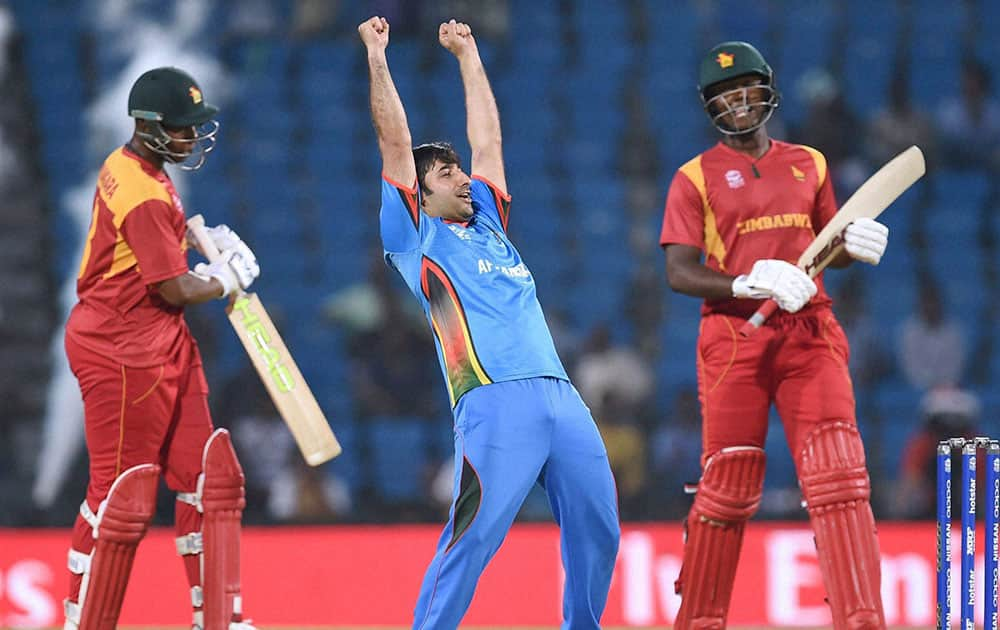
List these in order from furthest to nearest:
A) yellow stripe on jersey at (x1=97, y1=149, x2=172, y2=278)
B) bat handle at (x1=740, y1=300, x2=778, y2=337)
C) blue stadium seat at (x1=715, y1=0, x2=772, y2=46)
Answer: blue stadium seat at (x1=715, y1=0, x2=772, y2=46)
yellow stripe on jersey at (x1=97, y1=149, x2=172, y2=278)
bat handle at (x1=740, y1=300, x2=778, y2=337)

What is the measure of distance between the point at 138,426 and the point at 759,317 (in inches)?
69.5

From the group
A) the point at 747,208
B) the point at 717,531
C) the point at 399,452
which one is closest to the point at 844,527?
the point at 717,531

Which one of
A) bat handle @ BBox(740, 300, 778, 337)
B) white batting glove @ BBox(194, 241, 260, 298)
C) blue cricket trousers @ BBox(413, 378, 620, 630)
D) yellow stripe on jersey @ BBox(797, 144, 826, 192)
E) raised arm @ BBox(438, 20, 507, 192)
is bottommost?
blue cricket trousers @ BBox(413, 378, 620, 630)

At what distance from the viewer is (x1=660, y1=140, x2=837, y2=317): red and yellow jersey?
452 centimetres

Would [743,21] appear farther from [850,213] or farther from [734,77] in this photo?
[850,213]

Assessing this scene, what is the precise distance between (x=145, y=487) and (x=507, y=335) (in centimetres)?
124

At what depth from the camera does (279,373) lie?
4660 mm

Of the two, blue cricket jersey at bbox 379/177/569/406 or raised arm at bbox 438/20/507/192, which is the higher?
raised arm at bbox 438/20/507/192

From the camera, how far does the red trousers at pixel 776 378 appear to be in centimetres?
441

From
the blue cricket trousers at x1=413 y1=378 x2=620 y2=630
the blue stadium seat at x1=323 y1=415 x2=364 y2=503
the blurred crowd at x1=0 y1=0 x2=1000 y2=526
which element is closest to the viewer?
the blue cricket trousers at x1=413 y1=378 x2=620 y2=630

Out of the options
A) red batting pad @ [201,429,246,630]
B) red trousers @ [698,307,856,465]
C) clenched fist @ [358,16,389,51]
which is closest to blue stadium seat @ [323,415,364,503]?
red batting pad @ [201,429,246,630]

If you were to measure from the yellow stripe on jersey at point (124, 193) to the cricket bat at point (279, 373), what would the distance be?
0.24 meters

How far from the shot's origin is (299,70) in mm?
9961

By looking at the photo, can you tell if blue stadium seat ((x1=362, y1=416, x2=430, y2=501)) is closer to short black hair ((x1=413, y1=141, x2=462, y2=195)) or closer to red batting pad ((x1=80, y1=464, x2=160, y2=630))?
red batting pad ((x1=80, y1=464, x2=160, y2=630))
